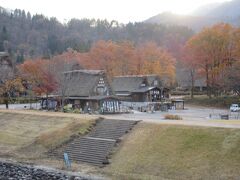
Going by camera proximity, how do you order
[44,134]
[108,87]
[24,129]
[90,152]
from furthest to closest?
[108,87], [24,129], [44,134], [90,152]

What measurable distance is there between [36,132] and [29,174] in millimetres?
10035

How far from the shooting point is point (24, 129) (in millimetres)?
35281

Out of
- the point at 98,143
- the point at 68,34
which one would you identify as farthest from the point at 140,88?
the point at 68,34

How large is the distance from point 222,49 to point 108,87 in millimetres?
20350

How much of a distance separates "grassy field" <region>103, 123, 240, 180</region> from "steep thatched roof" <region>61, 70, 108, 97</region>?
2364 cm

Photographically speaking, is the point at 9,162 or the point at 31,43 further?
the point at 31,43

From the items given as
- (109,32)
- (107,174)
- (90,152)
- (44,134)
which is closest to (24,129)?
(44,134)

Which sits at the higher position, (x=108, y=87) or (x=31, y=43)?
(x=31, y=43)

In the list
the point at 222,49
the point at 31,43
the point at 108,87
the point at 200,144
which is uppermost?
the point at 31,43

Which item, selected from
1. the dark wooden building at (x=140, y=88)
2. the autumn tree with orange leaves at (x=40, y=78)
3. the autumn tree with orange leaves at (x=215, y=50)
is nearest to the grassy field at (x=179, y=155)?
the autumn tree with orange leaves at (x=40, y=78)

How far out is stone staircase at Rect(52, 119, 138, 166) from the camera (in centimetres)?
2603

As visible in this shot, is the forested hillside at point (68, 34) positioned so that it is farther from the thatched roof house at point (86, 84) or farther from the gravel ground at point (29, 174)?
the gravel ground at point (29, 174)

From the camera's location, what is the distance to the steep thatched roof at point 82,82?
5041 cm

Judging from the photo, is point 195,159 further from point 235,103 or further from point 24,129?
point 235,103
